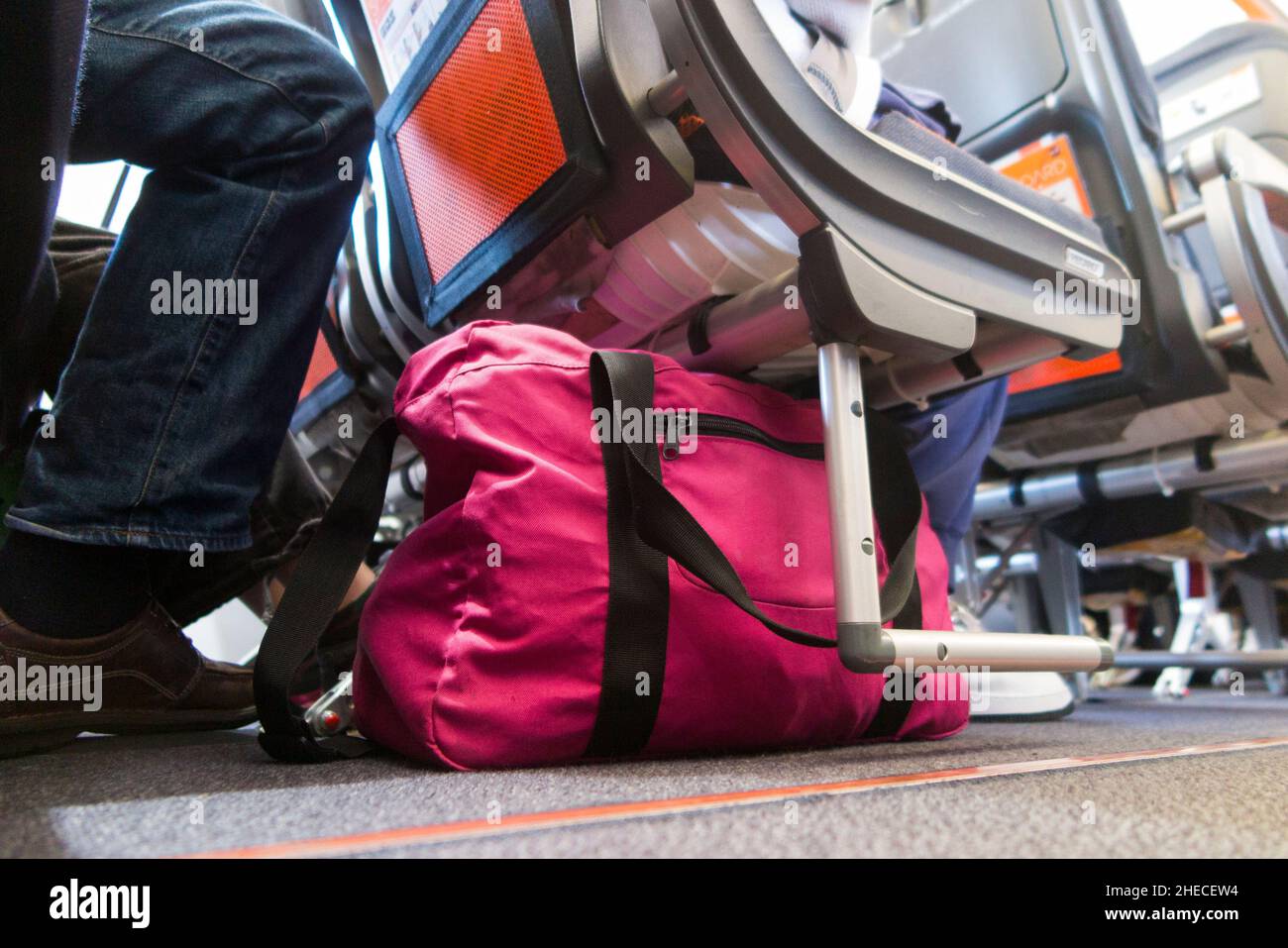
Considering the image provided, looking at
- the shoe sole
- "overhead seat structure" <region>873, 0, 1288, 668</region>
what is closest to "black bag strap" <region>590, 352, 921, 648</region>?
the shoe sole

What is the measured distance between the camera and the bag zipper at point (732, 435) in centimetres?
64

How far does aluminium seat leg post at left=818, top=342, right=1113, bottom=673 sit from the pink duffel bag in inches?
1.1

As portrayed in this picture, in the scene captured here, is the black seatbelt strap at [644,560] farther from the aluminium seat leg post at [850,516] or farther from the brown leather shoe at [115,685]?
the brown leather shoe at [115,685]

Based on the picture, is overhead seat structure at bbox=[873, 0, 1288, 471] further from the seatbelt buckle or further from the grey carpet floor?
the seatbelt buckle

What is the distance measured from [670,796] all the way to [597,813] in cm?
6

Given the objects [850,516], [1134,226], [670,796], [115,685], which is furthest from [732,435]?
[1134,226]

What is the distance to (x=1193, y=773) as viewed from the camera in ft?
1.82

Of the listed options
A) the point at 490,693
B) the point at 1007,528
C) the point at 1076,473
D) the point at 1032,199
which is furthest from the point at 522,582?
the point at 1007,528

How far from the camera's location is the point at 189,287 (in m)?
0.68

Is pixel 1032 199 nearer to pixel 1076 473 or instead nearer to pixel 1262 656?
pixel 1076 473

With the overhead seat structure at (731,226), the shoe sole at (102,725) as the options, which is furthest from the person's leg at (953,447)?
the shoe sole at (102,725)

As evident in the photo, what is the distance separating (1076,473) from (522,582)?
135cm

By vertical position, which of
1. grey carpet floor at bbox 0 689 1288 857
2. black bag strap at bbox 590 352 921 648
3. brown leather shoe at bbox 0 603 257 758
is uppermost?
black bag strap at bbox 590 352 921 648

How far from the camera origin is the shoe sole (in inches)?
24.8
